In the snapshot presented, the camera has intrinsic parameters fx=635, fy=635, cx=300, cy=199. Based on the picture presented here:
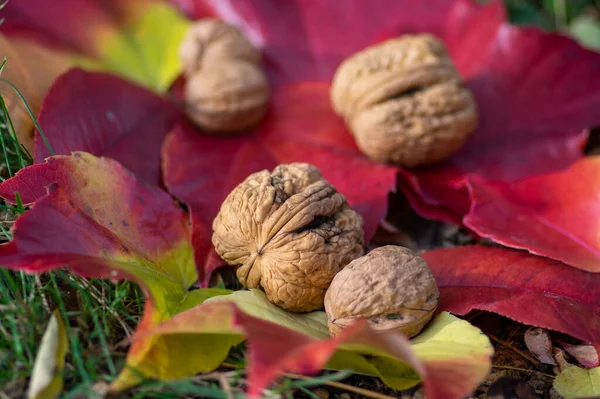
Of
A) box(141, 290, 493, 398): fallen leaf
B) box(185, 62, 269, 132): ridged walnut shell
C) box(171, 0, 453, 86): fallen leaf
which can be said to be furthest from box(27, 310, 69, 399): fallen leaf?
box(171, 0, 453, 86): fallen leaf

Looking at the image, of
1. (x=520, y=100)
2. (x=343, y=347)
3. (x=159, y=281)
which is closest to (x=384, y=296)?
(x=343, y=347)

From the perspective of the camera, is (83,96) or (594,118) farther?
(594,118)

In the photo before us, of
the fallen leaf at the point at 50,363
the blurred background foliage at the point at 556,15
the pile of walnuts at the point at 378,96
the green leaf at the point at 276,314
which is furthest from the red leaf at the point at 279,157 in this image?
the blurred background foliage at the point at 556,15

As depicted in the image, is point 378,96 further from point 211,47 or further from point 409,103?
point 211,47

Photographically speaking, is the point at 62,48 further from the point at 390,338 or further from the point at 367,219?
the point at 390,338

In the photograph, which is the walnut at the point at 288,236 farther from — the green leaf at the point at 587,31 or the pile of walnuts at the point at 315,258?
the green leaf at the point at 587,31

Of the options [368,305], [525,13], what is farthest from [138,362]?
[525,13]
